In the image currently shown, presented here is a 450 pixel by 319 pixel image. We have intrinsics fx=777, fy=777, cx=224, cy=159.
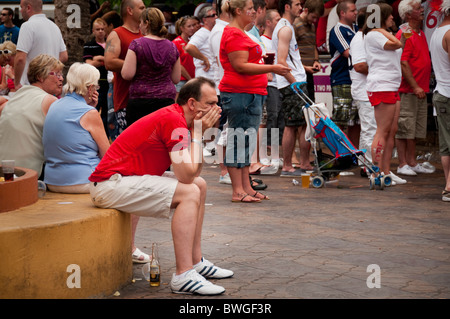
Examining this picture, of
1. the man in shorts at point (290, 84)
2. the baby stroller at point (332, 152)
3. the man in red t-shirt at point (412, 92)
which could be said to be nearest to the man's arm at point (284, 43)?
the man in shorts at point (290, 84)

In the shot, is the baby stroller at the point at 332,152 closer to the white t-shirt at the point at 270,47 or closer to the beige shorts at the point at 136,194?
the white t-shirt at the point at 270,47

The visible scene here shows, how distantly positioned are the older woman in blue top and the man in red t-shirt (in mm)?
5570

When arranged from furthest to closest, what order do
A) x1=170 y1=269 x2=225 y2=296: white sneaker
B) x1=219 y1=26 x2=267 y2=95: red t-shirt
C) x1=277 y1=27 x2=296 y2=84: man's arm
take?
1. x1=277 y1=27 x2=296 y2=84: man's arm
2. x1=219 y1=26 x2=267 y2=95: red t-shirt
3. x1=170 y1=269 x2=225 y2=296: white sneaker

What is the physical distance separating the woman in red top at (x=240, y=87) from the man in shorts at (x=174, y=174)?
2.63 m

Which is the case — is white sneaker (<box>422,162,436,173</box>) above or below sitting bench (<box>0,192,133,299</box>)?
below

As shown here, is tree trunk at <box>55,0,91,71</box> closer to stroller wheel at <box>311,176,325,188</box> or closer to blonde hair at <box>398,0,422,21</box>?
stroller wheel at <box>311,176,325,188</box>

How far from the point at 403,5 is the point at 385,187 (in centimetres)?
233

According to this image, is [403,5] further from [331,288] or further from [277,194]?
[331,288]

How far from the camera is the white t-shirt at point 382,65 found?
30.1 feet

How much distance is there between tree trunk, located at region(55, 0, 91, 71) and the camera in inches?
498

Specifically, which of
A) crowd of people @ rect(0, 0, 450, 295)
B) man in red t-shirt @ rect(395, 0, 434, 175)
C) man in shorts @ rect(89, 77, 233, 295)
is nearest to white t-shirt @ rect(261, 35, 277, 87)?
crowd of people @ rect(0, 0, 450, 295)

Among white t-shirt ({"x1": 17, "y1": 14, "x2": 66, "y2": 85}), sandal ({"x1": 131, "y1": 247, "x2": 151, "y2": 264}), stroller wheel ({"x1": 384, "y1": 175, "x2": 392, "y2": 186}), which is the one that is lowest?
stroller wheel ({"x1": 384, "y1": 175, "x2": 392, "y2": 186})

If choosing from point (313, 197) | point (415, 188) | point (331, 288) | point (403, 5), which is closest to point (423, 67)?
point (403, 5)

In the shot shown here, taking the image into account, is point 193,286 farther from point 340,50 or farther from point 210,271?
point 340,50
